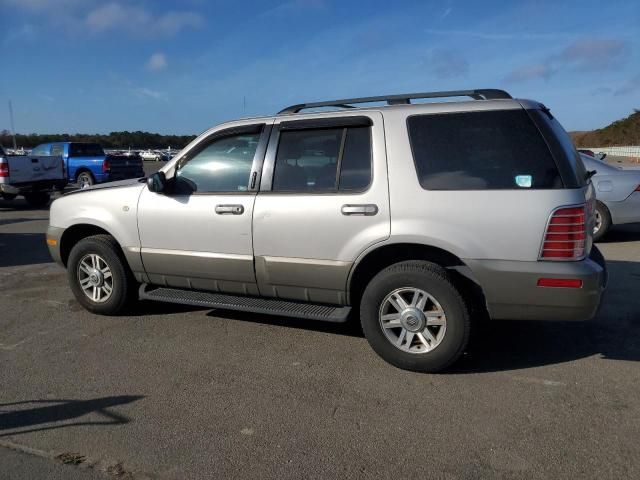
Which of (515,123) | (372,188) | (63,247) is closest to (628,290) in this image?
(515,123)

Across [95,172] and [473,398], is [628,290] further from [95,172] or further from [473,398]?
[95,172]

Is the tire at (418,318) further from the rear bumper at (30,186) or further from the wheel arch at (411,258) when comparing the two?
the rear bumper at (30,186)

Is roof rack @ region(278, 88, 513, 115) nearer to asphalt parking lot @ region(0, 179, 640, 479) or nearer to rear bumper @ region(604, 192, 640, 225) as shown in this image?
asphalt parking lot @ region(0, 179, 640, 479)

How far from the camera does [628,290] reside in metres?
5.81

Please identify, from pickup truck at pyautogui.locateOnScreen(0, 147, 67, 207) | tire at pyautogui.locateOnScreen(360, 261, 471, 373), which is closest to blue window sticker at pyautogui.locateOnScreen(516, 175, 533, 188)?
tire at pyautogui.locateOnScreen(360, 261, 471, 373)

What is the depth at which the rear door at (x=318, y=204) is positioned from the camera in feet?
12.8

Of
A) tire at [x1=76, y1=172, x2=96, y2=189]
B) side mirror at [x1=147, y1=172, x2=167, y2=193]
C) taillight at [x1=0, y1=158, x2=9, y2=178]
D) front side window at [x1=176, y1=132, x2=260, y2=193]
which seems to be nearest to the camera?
front side window at [x1=176, y1=132, x2=260, y2=193]

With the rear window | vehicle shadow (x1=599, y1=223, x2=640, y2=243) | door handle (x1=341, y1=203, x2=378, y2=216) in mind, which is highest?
the rear window

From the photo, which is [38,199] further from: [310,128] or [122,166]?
[310,128]

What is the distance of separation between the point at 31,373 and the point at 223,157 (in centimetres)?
224

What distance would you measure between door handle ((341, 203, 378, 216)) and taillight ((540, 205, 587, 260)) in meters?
1.16

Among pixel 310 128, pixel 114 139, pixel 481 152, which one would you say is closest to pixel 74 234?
pixel 310 128

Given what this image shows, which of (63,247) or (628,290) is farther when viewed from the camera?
(628,290)

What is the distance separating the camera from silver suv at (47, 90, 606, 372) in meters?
→ 3.49
